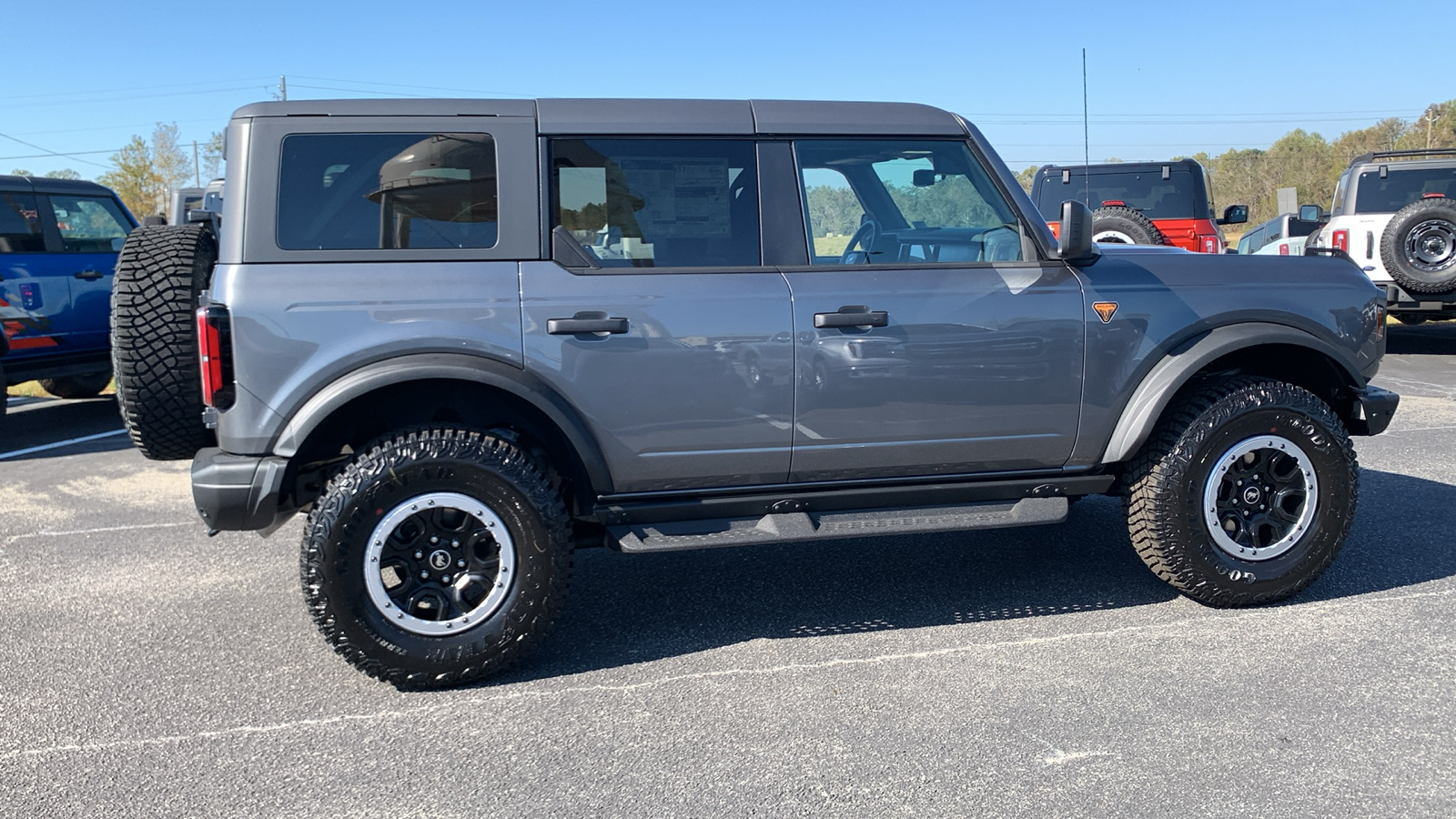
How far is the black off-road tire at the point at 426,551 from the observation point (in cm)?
356

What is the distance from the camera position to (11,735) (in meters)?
3.31

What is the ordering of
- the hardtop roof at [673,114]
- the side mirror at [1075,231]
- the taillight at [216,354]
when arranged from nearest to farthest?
the taillight at [216,354]
the hardtop roof at [673,114]
the side mirror at [1075,231]

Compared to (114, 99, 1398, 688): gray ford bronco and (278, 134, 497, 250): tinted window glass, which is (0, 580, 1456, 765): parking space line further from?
(278, 134, 497, 250): tinted window glass

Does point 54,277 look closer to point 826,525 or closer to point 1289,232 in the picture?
point 826,525

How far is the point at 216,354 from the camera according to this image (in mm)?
3502

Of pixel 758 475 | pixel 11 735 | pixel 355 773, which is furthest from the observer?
pixel 758 475

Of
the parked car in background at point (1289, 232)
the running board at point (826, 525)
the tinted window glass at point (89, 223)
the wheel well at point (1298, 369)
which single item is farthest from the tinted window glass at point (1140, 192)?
the tinted window glass at point (89, 223)

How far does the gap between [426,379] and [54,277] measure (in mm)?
7124

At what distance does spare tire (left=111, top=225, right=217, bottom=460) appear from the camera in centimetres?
377

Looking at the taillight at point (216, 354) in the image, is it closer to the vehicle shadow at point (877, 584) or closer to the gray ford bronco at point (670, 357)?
the gray ford bronco at point (670, 357)

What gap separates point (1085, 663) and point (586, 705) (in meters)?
1.72

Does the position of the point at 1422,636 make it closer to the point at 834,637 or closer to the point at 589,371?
the point at 834,637

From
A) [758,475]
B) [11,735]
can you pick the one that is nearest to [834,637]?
[758,475]

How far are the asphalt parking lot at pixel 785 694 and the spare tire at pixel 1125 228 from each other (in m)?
3.79
